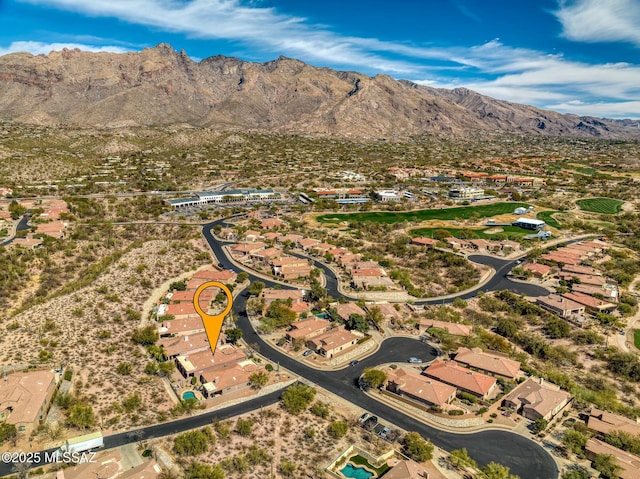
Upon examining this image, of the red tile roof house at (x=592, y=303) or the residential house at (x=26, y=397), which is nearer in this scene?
the residential house at (x=26, y=397)

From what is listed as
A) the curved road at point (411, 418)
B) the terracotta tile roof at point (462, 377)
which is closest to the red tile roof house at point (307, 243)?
the curved road at point (411, 418)

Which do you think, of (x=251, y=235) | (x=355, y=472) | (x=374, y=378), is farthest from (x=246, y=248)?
(x=355, y=472)

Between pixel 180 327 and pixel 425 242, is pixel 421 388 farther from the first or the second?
pixel 425 242

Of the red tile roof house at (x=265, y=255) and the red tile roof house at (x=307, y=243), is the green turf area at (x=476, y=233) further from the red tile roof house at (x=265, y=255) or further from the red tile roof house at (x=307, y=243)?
the red tile roof house at (x=265, y=255)

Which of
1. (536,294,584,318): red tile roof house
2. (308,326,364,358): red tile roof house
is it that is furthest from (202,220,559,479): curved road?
(536,294,584,318): red tile roof house

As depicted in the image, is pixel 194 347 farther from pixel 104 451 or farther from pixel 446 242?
pixel 446 242

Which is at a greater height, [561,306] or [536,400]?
[561,306]

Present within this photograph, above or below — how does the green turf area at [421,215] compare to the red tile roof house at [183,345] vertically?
above
